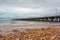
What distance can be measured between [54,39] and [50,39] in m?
0.36

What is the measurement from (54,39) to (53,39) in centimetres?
9

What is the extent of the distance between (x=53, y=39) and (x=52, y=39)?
0.09 metres

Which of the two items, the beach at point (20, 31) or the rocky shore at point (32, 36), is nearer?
the rocky shore at point (32, 36)

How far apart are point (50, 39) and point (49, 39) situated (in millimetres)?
107

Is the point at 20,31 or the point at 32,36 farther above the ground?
the point at 32,36

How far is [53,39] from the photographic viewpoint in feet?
42.4

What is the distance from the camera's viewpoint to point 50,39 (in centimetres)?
1288

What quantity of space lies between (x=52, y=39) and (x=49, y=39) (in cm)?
27

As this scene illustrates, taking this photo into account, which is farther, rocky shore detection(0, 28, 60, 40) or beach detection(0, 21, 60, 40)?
beach detection(0, 21, 60, 40)

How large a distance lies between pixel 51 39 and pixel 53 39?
18 centimetres

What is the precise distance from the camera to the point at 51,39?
12.9 meters

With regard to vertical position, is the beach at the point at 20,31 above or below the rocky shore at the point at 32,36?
below

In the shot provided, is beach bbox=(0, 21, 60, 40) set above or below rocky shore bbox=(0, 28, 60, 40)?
below

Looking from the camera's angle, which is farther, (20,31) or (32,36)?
(20,31)
